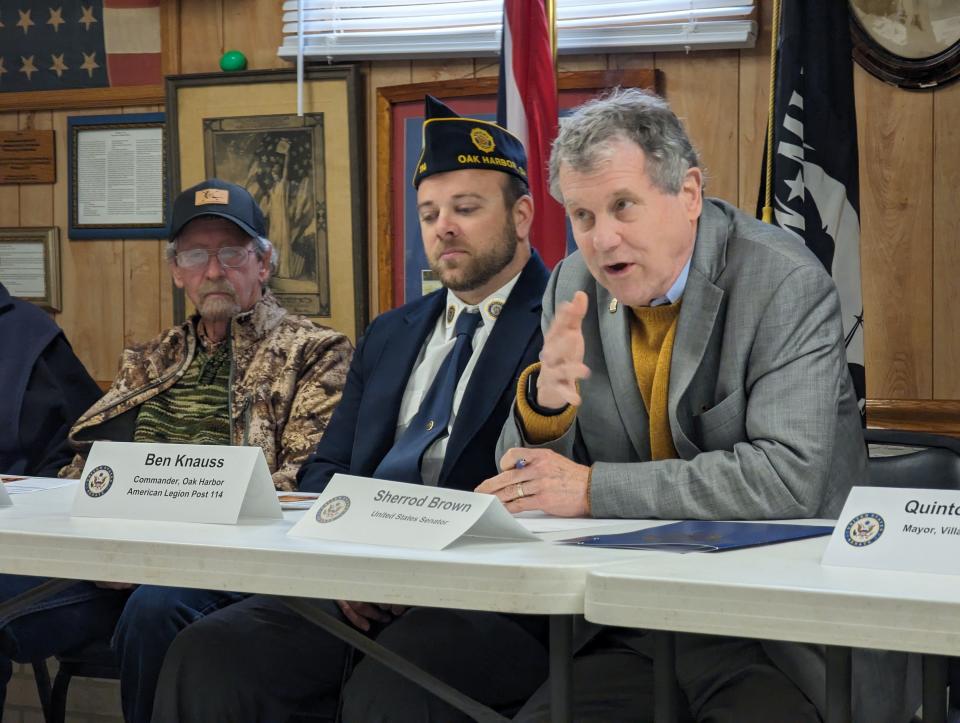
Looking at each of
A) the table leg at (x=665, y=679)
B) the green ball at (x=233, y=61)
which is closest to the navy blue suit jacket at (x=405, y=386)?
the table leg at (x=665, y=679)

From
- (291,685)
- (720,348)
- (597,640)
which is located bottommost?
(291,685)

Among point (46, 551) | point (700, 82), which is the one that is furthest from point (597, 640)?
point (700, 82)

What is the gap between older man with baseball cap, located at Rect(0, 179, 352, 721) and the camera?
283cm

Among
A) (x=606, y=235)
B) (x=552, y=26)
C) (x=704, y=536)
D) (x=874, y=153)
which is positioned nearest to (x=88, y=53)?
(x=552, y=26)

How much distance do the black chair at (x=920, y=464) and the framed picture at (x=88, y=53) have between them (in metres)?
2.70

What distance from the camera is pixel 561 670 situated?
1267mm

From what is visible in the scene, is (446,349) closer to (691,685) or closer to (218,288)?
(218,288)

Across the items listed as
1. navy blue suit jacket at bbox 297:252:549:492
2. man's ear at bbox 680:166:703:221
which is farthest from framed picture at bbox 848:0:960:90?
man's ear at bbox 680:166:703:221

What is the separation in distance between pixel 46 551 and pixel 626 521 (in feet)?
2.53

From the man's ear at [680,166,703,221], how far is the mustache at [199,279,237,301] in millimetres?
1433

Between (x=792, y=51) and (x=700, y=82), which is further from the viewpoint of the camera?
(x=700, y=82)

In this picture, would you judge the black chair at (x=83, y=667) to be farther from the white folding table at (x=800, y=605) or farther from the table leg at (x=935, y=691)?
the table leg at (x=935, y=691)

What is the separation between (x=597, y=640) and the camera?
1.68 meters

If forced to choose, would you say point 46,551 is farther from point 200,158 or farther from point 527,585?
point 200,158
